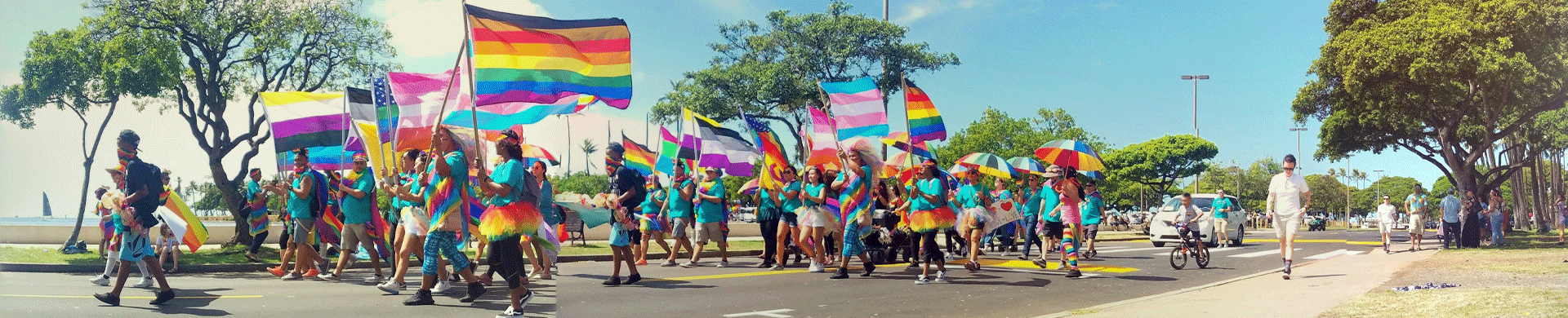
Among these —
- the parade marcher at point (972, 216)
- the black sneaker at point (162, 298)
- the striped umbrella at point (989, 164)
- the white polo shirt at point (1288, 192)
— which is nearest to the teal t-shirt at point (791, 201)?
the parade marcher at point (972, 216)

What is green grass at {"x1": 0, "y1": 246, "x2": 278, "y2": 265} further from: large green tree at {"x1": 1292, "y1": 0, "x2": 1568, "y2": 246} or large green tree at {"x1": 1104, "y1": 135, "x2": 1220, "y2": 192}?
large green tree at {"x1": 1104, "y1": 135, "x2": 1220, "y2": 192}

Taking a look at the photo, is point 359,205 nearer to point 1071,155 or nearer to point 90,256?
point 90,256

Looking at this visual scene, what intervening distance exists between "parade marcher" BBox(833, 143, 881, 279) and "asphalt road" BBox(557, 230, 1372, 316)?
0.39 m

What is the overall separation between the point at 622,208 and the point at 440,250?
2.49m

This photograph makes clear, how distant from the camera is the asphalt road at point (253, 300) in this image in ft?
Result: 26.8

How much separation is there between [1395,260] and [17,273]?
19.7 m

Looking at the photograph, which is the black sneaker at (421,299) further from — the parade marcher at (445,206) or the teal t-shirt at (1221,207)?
the teal t-shirt at (1221,207)

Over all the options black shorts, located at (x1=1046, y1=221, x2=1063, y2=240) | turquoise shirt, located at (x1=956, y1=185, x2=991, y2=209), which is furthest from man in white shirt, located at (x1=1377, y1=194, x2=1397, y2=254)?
turquoise shirt, located at (x1=956, y1=185, x2=991, y2=209)

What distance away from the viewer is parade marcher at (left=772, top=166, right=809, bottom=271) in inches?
547

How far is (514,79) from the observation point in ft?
26.6

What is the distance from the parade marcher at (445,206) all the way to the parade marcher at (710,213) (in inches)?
251

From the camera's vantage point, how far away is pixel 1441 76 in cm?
2220

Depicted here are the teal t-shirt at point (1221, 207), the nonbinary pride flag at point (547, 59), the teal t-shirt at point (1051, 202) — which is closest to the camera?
the nonbinary pride flag at point (547, 59)

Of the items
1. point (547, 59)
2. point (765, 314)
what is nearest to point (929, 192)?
point (765, 314)
